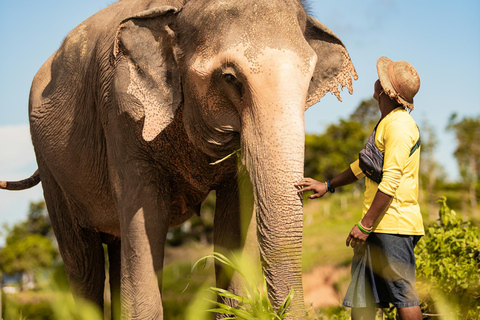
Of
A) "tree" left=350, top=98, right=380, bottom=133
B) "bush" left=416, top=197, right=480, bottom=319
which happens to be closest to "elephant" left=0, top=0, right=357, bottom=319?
"bush" left=416, top=197, right=480, bottom=319

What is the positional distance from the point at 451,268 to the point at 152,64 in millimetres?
2506

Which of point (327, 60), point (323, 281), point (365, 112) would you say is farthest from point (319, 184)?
point (365, 112)

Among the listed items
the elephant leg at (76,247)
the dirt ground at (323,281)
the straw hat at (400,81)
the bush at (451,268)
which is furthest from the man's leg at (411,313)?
the dirt ground at (323,281)

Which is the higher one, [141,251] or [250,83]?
[250,83]

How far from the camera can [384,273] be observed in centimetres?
289

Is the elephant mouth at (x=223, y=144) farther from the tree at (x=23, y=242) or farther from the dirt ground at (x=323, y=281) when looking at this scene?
the tree at (x=23, y=242)

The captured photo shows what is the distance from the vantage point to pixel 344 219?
1109 inches

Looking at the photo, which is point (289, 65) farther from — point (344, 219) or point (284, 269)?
point (344, 219)

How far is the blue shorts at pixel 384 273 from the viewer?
2.85 meters

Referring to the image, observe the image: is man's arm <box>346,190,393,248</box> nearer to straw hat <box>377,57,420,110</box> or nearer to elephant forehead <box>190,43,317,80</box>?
straw hat <box>377,57,420,110</box>

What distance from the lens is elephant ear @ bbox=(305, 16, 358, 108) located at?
11.6 feet

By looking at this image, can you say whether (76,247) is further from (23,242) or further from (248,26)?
(23,242)

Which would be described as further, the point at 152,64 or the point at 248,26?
the point at 152,64

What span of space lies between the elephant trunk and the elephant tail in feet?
10.7
